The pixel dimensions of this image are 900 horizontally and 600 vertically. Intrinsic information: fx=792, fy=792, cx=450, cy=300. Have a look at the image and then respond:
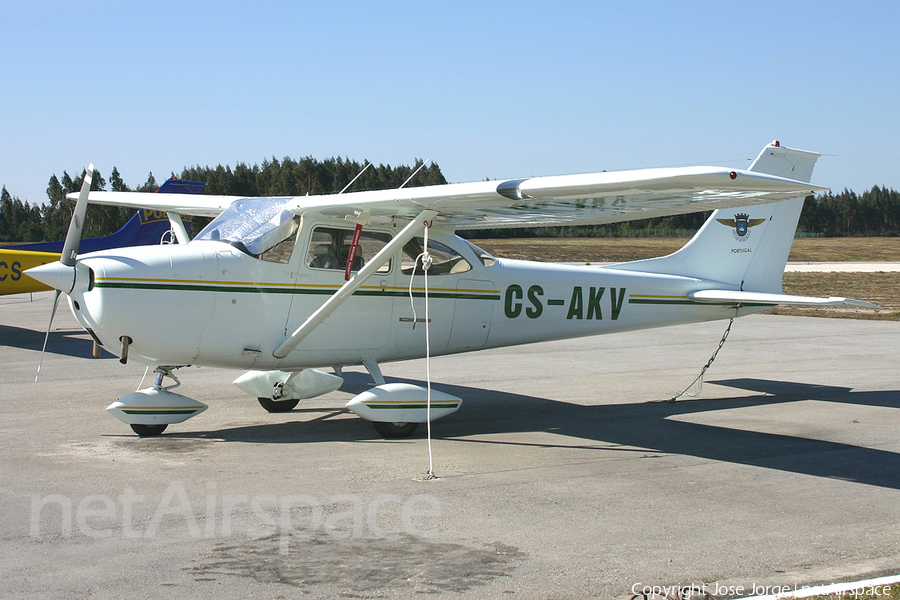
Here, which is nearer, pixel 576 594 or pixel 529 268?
pixel 576 594

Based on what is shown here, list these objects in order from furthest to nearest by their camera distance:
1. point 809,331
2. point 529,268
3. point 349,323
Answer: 1. point 809,331
2. point 529,268
3. point 349,323

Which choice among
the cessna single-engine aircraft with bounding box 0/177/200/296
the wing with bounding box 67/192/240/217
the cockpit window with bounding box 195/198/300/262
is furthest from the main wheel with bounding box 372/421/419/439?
the cessna single-engine aircraft with bounding box 0/177/200/296

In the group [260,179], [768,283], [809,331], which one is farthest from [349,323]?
[260,179]

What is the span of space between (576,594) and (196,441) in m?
4.51

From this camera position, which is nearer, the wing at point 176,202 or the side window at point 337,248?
the side window at point 337,248

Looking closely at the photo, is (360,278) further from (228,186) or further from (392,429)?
(228,186)

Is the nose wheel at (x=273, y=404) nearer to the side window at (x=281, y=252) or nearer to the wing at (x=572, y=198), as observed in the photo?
the side window at (x=281, y=252)

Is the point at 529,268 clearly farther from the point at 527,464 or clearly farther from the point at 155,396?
the point at 155,396

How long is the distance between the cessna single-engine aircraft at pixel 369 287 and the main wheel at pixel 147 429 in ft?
0.04

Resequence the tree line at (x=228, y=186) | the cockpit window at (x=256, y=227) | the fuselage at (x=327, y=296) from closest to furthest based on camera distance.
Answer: the fuselage at (x=327, y=296)
the cockpit window at (x=256, y=227)
the tree line at (x=228, y=186)

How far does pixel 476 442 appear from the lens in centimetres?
745

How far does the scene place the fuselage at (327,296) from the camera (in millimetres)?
7027

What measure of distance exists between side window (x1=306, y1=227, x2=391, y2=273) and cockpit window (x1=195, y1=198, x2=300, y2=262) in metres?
0.26

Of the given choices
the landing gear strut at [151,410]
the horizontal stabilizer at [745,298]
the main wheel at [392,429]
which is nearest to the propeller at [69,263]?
the landing gear strut at [151,410]
